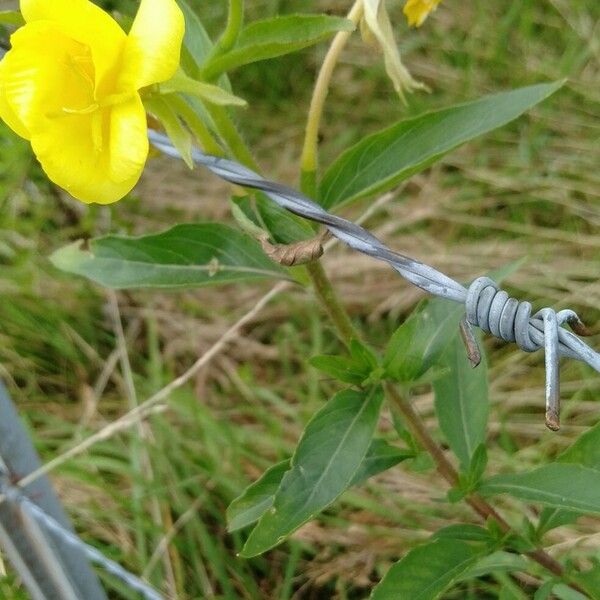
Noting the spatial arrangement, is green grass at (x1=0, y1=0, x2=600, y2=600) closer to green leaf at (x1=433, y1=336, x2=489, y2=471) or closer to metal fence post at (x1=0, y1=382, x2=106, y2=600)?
metal fence post at (x1=0, y1=382, x2=106, y2=600)

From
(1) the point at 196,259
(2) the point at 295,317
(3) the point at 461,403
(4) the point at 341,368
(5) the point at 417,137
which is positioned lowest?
(2) the point at 295,317

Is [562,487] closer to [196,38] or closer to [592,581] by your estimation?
[592,581]

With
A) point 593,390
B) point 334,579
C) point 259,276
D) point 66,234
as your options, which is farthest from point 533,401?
point 66,234

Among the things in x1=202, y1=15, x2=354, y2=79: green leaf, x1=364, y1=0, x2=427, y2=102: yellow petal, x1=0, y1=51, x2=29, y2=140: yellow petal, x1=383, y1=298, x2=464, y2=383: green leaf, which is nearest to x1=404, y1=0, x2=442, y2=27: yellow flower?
x1=364, y1=0, x2=427, y2=102: yellow petal

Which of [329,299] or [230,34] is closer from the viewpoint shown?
[230,34]

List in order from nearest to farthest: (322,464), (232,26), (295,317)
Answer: (232,26), (322,464), (295,317)

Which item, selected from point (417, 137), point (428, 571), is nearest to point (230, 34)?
point (417, 137)

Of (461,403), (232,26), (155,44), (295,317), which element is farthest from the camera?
(295,317)
